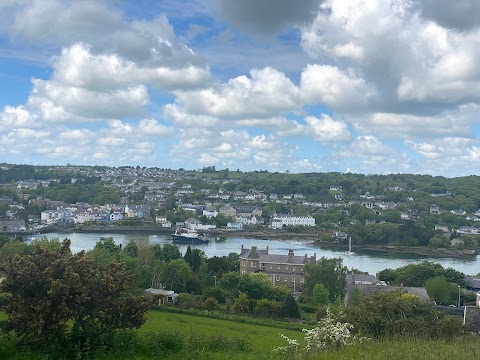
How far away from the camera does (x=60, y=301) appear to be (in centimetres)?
671

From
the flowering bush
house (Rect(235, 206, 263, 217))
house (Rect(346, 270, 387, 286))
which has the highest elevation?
the flowering bush

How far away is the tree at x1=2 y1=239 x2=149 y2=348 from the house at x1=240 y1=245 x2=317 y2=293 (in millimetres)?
17505

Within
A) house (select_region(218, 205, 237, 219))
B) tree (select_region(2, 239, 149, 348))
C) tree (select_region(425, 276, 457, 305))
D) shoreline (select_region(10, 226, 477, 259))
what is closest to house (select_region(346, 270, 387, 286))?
tree (select_region(425, 276, 457, 305))

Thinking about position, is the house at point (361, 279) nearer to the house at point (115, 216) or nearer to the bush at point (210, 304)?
the bush at point (210, 304)

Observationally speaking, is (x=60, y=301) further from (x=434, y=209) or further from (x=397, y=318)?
(x=434, y=209)

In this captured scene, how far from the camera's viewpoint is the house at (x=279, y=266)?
2478 cm

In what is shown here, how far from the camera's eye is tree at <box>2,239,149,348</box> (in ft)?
21.5

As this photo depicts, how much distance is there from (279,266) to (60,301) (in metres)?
19.2

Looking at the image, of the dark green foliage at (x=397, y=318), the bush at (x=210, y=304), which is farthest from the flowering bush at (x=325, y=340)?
the bush at (x=210, y=304)

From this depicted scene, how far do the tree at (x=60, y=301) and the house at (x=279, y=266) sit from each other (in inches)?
689

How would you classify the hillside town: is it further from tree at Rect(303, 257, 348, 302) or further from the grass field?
the grass field

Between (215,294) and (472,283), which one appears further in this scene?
(472,283)

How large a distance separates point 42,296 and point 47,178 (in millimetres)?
97637

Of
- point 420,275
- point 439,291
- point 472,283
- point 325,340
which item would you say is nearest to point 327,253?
point 472,283
